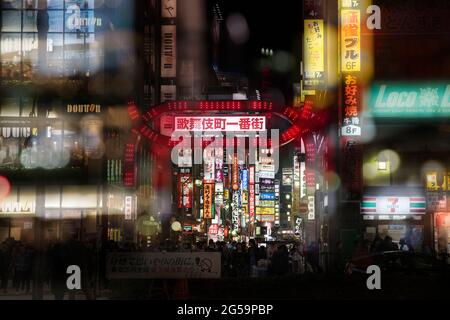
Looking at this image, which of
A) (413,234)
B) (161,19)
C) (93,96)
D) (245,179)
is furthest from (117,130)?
(245,179)

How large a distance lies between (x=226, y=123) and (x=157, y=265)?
15.6 metres

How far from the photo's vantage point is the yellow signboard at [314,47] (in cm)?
3600

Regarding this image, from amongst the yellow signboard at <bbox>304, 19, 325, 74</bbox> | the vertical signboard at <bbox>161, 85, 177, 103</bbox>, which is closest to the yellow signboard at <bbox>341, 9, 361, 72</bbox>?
the yellow signboard at <bbox>304, 19, 325, 74</bbox>

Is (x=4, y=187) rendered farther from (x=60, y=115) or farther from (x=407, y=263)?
(x=407, y=263)

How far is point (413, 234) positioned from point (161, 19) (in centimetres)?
3152

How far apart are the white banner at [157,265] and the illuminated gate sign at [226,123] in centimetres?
1491

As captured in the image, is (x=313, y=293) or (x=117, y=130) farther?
(x=117, y=130)

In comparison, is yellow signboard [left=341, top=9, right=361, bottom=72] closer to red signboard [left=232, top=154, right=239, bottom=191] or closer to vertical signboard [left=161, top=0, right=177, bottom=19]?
vertical signboard [left=161, top=0, right=177, bottom=19]

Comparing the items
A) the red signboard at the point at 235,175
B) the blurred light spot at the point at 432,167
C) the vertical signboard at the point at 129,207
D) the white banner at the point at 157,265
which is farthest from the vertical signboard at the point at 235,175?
the white banner at the point at 157,265

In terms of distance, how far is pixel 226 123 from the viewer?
1238 inches

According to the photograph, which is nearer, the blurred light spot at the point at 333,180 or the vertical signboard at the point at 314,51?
the blurred light spot at the point at 333,180

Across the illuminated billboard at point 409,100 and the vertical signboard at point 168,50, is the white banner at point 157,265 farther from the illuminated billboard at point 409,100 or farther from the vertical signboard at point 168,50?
the vertical signboard at point 168,50

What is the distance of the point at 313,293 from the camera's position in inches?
671
